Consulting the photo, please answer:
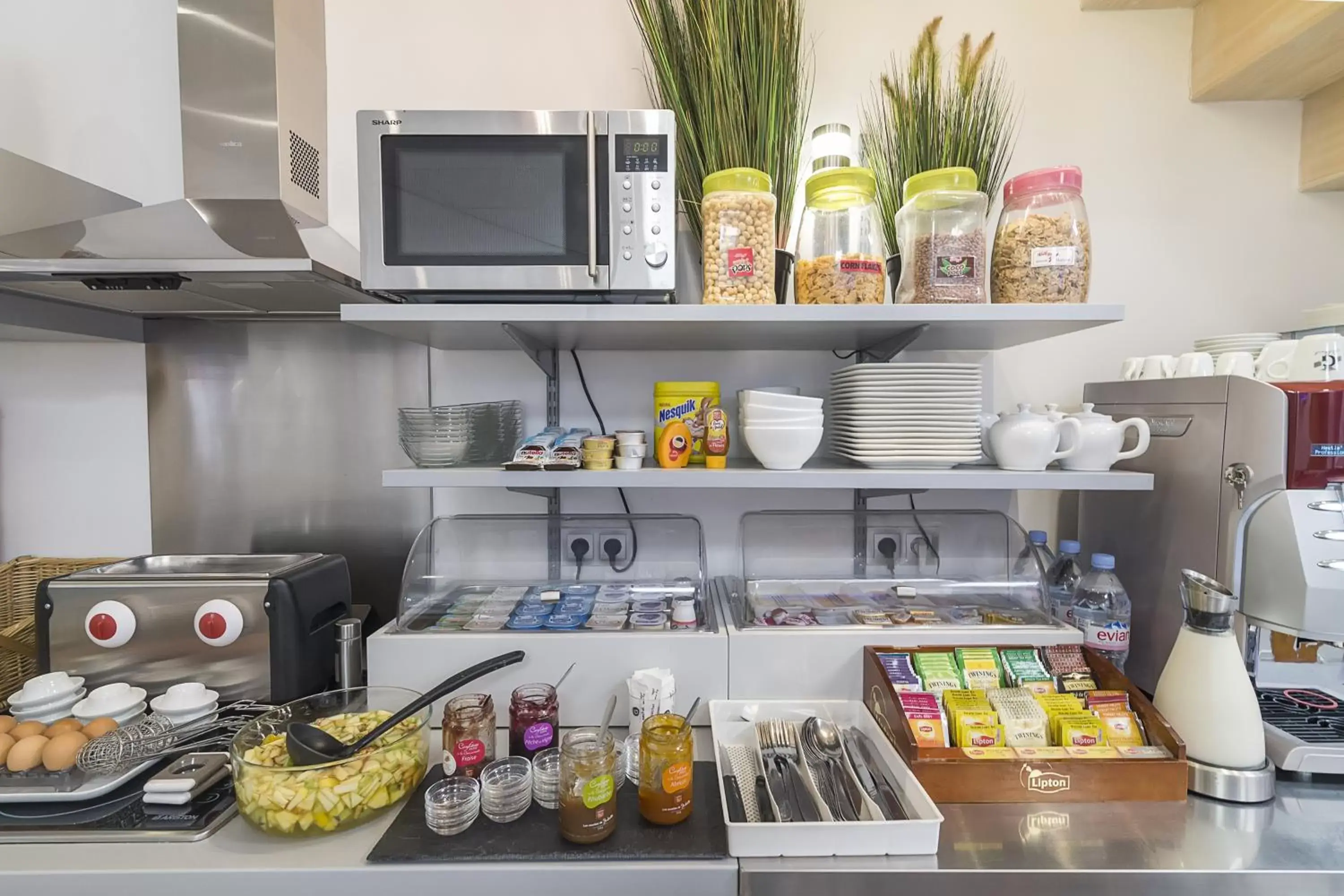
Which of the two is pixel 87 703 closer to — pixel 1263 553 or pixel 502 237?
pixel 502 237

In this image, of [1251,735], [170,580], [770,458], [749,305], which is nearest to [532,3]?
[749,305]

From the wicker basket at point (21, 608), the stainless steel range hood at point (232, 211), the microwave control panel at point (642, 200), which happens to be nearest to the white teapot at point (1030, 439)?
the microwave control panel at point (642, 200)

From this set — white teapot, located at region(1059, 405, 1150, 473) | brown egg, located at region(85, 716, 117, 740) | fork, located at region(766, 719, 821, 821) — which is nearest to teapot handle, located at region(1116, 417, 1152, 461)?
white teapot, located at region(1059, 405, 1150, 473)

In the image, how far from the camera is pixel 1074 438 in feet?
3.99

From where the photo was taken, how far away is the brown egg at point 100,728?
104 centimetres

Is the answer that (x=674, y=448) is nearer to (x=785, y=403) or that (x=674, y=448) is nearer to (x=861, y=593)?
(x=785, y=403)

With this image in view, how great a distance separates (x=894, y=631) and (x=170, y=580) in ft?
4.76

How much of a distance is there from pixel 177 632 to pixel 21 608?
0.68 m

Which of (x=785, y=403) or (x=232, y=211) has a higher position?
(x=232, y=211)

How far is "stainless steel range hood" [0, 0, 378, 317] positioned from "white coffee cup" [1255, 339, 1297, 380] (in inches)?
72.9

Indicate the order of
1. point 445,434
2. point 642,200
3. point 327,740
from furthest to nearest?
point 445,434, point 642,200, point 327,740

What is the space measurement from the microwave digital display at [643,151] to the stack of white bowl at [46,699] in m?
1.41

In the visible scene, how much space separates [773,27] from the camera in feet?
4.44

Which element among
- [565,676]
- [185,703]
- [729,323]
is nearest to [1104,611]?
[729,323]
